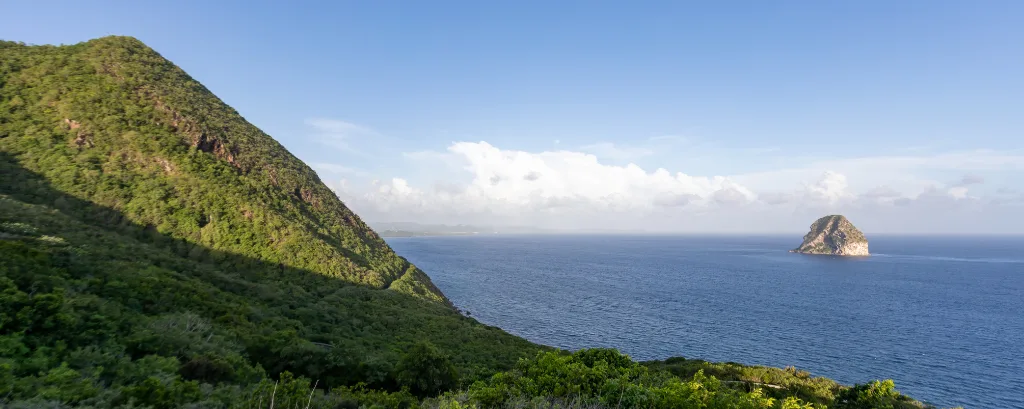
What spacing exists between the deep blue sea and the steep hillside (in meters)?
32.4

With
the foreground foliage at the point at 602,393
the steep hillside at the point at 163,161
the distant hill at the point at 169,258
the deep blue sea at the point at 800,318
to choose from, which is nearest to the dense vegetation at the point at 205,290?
the foreground foliage at the point at 602,393

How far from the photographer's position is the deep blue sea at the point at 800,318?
6050 centimetres

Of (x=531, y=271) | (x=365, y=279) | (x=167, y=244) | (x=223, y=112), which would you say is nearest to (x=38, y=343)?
(x=167, y=244)

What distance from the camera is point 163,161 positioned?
235 feet

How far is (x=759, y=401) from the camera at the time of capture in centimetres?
1564

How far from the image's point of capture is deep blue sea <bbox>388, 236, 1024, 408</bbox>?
60500 millimetres

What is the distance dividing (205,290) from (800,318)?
361 ft

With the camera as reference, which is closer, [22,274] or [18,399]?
[18,399]

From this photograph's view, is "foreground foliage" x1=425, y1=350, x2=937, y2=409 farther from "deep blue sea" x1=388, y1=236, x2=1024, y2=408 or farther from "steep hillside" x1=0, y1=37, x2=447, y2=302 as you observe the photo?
"steep hillside" x1=0, y1=37, x2=447, y2=302

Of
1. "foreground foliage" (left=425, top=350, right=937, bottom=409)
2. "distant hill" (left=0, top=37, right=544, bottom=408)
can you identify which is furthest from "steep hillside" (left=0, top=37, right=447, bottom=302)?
"foreground foliage" (left=425, top=350, right=937, bottom=409)

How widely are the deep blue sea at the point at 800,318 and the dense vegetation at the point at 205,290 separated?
73.5ft

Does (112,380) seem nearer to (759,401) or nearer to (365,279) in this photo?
(759,401)

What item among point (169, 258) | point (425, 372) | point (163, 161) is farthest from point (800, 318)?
point (163, 161)

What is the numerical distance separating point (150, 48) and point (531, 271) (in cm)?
13934
